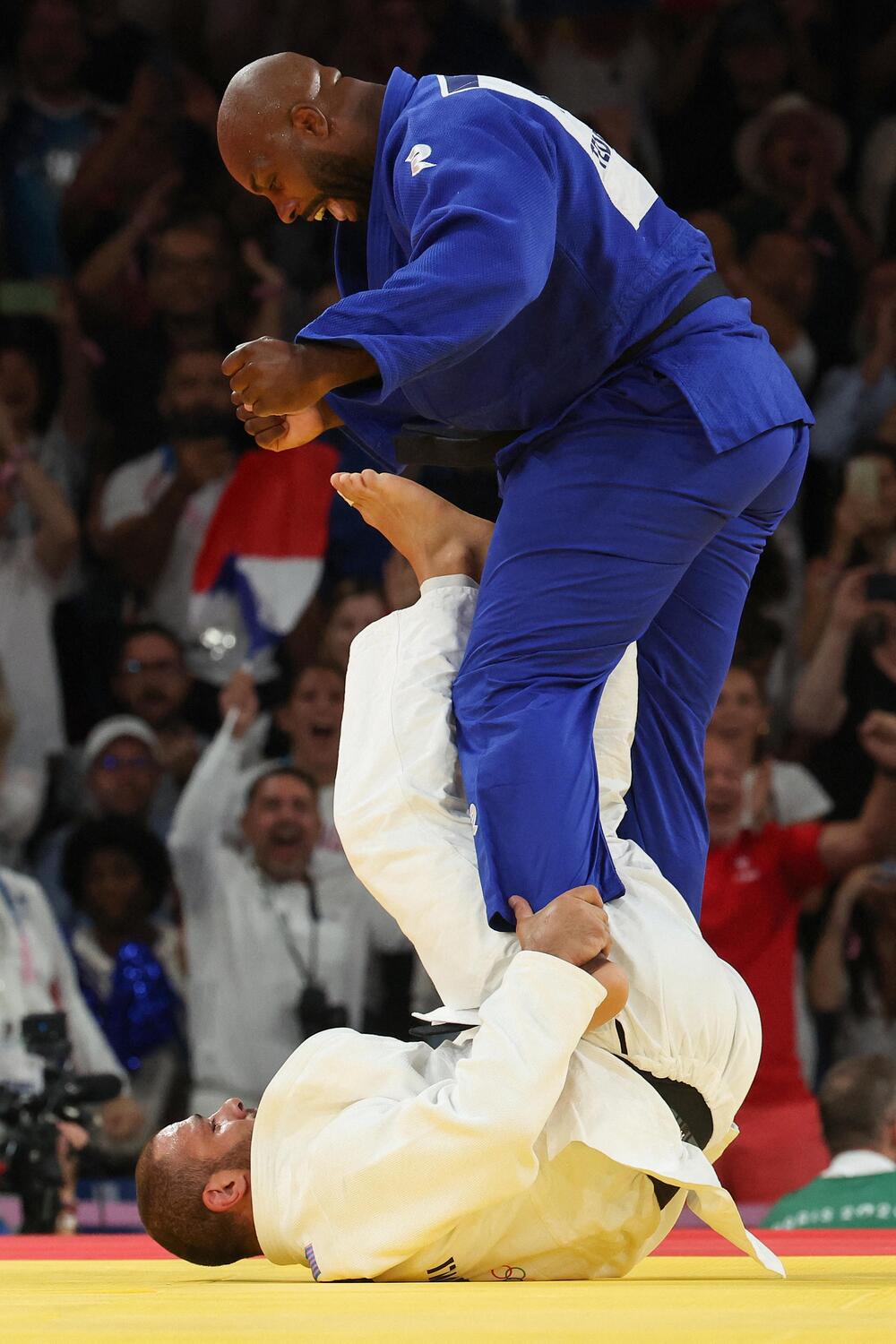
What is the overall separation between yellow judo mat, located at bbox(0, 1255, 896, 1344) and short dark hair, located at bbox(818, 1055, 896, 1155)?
1609 millimetres

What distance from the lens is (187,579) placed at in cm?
488

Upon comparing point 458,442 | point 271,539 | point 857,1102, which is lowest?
point 857,1102

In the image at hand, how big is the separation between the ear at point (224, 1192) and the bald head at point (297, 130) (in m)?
1.20

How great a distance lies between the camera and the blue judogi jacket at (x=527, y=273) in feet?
6.12

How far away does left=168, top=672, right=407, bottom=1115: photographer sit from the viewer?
13.9ft

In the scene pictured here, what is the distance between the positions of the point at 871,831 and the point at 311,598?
163 centimetres

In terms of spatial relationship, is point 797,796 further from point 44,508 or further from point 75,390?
point 75,390

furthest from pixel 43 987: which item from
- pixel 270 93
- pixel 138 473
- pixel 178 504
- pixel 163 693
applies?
pixel 270 93

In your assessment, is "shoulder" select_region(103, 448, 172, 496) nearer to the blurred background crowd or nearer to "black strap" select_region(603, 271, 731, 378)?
the blurred background crowd

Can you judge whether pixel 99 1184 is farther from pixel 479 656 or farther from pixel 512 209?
pixel 512 209

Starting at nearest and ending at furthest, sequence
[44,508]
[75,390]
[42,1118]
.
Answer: [42,1118] → [44,508] → [75,390]

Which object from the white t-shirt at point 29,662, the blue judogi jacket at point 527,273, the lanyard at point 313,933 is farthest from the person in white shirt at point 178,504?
the blue judogi jacket at point 527,273

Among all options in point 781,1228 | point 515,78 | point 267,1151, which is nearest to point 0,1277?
point 267,1151

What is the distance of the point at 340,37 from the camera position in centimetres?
533
